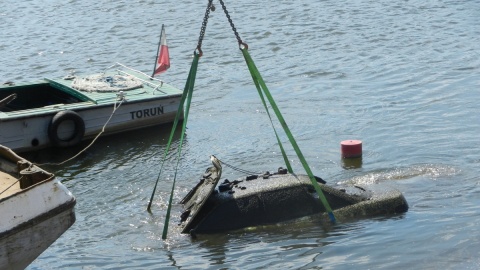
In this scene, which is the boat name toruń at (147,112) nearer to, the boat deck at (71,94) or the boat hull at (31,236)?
the boat deck at (71,94)

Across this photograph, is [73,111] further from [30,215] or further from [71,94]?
[30,215]

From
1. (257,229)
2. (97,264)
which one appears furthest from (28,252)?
(257,229)

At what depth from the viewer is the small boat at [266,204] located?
36.8ft

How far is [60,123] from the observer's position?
51.1ft

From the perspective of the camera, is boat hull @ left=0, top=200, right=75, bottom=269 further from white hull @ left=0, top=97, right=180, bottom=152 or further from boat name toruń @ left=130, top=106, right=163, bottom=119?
boat name toruń @ left=130, top=106, right=163, bottom=119

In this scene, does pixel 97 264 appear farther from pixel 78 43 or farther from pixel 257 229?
pixel 78 43

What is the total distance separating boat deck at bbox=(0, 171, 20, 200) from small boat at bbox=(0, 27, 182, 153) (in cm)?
489

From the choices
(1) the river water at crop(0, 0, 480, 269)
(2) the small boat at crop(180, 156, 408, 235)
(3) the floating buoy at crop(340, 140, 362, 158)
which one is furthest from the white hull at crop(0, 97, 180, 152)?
(2) the small boat at crop(180, 156, 408, 235)

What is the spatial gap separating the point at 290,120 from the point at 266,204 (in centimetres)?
590

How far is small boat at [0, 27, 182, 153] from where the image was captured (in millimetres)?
15430

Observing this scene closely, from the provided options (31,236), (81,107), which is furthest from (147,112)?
(31,236)

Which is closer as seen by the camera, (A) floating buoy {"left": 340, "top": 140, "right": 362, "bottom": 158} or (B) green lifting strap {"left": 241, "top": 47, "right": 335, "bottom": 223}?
(B) green lifting strap {"left": 241, "top": 47, "right": 335, "bottom": 223}

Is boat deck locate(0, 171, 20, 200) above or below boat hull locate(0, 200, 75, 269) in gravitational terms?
above

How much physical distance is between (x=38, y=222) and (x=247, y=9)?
18989 mm
